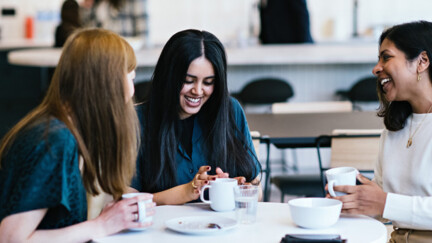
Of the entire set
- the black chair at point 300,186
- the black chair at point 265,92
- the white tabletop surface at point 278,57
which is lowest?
the black chair at point 300,186

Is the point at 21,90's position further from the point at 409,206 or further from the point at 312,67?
the point at 409,206

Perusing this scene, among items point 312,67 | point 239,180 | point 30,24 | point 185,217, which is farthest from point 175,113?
point 30,24

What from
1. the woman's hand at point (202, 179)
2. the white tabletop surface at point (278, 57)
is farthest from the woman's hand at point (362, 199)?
the white tabletop surface at point (278, 57)

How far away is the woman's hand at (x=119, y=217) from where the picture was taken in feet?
4.78

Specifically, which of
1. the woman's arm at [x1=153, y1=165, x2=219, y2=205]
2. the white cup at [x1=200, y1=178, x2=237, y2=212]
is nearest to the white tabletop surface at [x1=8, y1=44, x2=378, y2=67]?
the woman's arm at [x1=153, y1=165, x2=219, y2=205]

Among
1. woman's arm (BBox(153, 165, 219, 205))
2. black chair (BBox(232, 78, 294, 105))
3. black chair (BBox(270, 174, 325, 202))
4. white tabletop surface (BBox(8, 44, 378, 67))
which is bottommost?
black chair (BBox(270, 174, 325, 202))

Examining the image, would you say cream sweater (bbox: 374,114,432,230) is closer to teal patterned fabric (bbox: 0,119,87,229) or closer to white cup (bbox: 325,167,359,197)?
white cup (bbox: 325,167,359,197)

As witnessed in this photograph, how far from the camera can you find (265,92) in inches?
199

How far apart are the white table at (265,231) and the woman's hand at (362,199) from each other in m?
0.03

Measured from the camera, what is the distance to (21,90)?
6.90 meters

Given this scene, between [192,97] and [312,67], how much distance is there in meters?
3.29

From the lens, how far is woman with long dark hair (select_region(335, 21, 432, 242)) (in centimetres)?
184

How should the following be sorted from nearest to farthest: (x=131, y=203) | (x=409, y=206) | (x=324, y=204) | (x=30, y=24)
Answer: (x=131, y=203) → (x=324, y=204) → (x=409, y=206) → (x=30, y=24)

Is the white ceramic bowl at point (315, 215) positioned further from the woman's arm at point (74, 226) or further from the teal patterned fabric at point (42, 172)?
the teal patterned fabric at point (42, 172)
